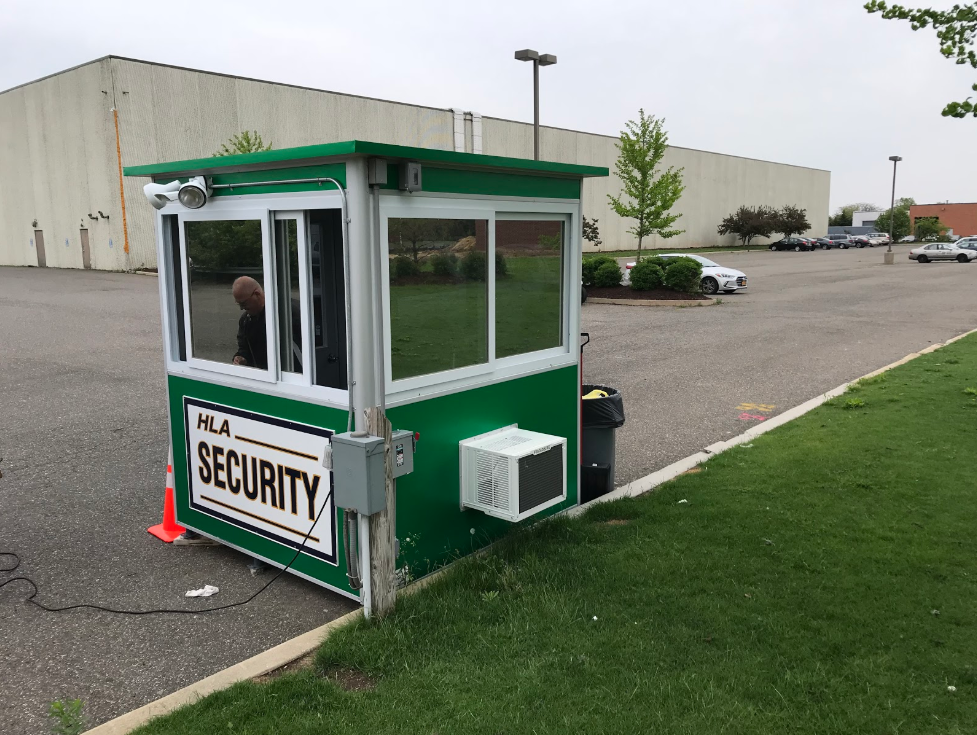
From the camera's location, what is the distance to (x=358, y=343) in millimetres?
4277

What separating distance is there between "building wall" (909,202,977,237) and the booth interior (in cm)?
11763

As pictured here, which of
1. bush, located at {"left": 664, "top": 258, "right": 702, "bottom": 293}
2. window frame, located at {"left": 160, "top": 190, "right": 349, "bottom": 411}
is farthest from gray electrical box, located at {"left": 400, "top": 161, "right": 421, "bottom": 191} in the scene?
bush, located at {"left": 664, "top": 258, "right": 702, "bottom": 293}

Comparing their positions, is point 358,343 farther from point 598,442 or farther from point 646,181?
point 646,181

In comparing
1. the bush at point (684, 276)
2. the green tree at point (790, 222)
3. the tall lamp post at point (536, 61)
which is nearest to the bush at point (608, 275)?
the bush at point (684, 276)

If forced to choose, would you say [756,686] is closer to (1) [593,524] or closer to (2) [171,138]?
(1) [593,524]

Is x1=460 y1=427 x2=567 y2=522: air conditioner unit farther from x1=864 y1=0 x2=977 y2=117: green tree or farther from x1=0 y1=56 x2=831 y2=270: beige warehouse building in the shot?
x1=0 y1=56 x2=831 y2=270: beige warehouse building

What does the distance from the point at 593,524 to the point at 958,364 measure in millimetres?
8567

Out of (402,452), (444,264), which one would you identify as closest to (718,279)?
(444,264)

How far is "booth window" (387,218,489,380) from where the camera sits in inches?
178

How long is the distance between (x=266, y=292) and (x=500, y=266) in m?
1.42

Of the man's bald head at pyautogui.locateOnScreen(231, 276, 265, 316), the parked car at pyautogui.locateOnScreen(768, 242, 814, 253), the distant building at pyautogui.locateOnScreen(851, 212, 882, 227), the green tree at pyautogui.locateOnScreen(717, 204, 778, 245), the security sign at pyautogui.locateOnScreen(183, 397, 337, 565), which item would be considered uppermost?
the distant building at pyautogui.locateOnScreen(851, 212, 882, 227)

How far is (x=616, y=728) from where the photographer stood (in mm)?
3299

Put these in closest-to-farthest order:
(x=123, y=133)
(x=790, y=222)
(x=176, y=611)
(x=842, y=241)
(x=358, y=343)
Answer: (x=358, y=343), (x=176, y=611), (x=123, y=133), (x=790, y=222), (x=842, y=241)

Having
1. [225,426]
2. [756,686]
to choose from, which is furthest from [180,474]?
[756,686]
